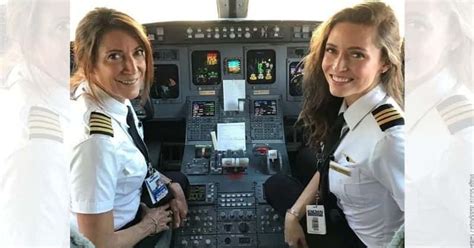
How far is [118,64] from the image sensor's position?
1455 mm

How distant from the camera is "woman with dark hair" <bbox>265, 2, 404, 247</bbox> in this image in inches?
52.9

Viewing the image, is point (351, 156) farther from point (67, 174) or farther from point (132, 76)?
point (67, 174)

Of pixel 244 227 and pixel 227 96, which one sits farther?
pixel 227 96

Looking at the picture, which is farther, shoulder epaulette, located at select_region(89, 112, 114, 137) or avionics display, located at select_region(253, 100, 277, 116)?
avionics display, located at select_region(253, 100, 277, 116)

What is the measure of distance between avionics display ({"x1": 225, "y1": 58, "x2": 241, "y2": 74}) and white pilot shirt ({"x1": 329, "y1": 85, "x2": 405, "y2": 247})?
1572 millimetres

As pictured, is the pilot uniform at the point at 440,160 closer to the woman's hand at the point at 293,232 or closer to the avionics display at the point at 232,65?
the woman's hand at the point at 293,232

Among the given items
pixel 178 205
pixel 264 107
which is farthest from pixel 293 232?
pixel 264 107

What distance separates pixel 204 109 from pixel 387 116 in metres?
2.02

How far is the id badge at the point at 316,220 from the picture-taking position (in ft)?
6.07

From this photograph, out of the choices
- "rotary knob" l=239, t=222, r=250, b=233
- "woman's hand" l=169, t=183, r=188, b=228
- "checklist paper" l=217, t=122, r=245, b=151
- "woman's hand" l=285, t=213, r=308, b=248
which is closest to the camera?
"woman's hand" l=285, t=213, r=308, b=248

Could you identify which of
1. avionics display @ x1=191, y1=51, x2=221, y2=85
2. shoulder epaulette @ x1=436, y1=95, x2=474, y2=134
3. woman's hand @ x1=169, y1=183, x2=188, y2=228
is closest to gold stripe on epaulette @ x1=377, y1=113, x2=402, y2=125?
shoulder epaulette @ x1=436, y1=95, x2=474, y2=134

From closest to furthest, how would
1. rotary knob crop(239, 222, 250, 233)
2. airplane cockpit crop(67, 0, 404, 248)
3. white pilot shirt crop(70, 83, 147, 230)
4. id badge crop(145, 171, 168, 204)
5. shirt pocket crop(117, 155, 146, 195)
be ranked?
1. white pilot shirt crop(70, 83, 147, 230)
2. shirt pocket crop(117, 155, 146, 195)
3. id badge crop(145, 171, 168, 204)
4. rotary knob crop(239, 222, 250, 233)
5. airplane cockpit crop(67, 0, 404, 248)

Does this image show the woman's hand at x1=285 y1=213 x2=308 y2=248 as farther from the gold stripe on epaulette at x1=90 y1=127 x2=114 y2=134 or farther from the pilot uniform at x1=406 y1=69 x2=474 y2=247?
the pilot uniform at x1=406 y1=69 x2=474 y2=247

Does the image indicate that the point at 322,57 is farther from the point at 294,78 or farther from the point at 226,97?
the point at 226,97
